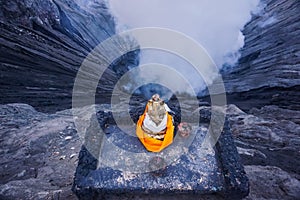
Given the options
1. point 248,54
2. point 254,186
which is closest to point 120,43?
point 248,54

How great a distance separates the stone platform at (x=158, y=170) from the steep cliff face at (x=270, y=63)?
446 centimetres

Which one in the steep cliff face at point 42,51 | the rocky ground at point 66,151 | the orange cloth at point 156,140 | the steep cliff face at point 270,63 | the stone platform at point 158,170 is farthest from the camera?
the steep cliff face at point 270,63

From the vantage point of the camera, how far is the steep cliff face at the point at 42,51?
27.7 feet

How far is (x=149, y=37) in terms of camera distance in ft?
Result: 52.6

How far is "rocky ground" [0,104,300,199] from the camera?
14.2 ft

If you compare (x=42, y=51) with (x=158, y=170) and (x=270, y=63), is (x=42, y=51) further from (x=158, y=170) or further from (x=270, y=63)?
(x=270, y=63)

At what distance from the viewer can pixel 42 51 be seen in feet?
32.8

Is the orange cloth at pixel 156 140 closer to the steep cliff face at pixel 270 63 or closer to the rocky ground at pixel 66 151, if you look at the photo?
the rocky ground at pixel 66 151

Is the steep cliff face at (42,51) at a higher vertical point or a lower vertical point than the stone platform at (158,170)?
higher

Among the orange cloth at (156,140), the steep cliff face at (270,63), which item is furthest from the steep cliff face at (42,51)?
the steep cliff face at (270,63)

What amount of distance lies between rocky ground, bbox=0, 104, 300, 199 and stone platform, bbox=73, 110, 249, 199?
63 centimetres

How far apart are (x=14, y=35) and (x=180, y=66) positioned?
29.9 ft

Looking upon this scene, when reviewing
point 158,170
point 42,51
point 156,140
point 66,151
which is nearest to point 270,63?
point 156,140

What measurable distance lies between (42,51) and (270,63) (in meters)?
10.4
